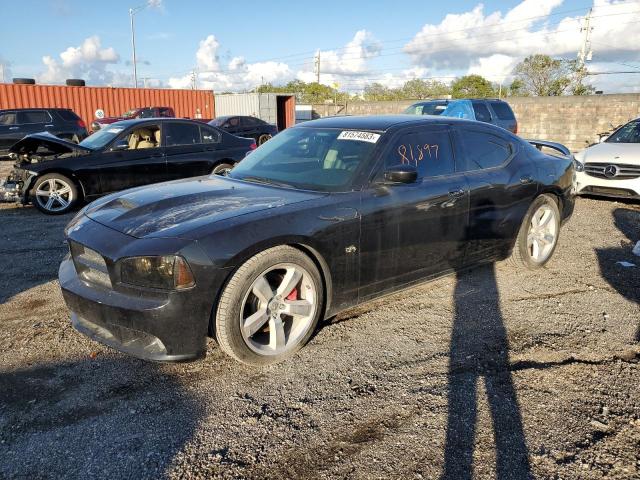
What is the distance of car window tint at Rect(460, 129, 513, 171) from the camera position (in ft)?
14.4

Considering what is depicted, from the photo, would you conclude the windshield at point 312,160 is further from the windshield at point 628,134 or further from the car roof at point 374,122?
the windshield at point 628,134

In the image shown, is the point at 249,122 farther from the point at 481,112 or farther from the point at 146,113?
the point at 481,112

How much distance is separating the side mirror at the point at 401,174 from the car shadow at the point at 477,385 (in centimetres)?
119

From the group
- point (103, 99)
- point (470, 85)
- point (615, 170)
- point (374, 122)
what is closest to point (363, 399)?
point (374, 122)

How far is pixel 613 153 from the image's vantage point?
27.8ft

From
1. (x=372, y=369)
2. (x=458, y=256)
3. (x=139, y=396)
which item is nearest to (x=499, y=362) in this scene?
(x=372, y=369)

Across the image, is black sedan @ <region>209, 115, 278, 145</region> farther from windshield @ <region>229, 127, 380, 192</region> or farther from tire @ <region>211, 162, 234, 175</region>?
windshield @ <region>229, 127, 380, 192</region>

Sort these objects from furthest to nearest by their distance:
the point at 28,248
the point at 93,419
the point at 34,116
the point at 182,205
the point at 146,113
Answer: the point at 146,113
the point at 34,116
the point at 28,248
the point at 182,205
the point at 93,419

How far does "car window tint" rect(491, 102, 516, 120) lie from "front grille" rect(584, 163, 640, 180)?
17.1 ft

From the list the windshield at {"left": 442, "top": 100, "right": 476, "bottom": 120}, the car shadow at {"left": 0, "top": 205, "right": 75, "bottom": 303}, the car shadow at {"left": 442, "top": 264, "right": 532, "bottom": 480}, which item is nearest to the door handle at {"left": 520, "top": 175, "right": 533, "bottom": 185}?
the car shadow at {"left": 442, "top": 264, "right": 532, "bottom": 480}

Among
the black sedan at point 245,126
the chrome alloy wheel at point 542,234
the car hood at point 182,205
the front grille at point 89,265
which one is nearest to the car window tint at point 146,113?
the black sedan at point 245,126

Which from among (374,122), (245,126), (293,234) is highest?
(245,126)

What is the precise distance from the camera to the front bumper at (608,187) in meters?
8.03

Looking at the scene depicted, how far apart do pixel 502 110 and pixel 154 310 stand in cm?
1310
